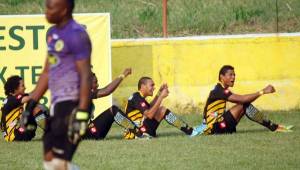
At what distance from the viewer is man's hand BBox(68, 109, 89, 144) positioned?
7.74 metres

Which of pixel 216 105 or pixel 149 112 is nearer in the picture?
pixel 149 112

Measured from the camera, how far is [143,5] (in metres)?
22.3

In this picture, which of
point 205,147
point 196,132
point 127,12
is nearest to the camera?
point 205,147

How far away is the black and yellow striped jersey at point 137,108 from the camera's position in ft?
49.2

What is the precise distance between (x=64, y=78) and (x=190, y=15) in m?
13.8

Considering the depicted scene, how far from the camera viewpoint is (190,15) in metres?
21.7

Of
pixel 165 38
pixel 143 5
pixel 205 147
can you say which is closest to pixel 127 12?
pixel 143 5

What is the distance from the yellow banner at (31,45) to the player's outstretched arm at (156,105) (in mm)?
3223

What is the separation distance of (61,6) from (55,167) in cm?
131

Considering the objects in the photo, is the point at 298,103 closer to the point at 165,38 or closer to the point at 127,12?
the point at 165,38

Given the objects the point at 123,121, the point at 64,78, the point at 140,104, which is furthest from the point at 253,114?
the point at 64,78

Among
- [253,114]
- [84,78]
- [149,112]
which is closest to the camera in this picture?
[84,78]

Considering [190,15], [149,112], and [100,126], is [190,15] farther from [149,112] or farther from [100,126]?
[100,126]

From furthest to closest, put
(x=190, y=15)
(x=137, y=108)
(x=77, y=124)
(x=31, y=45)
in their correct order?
(x=190, y=15) → (x=31, y=45) → (x=137, y=108) → (x=77, y=124)
